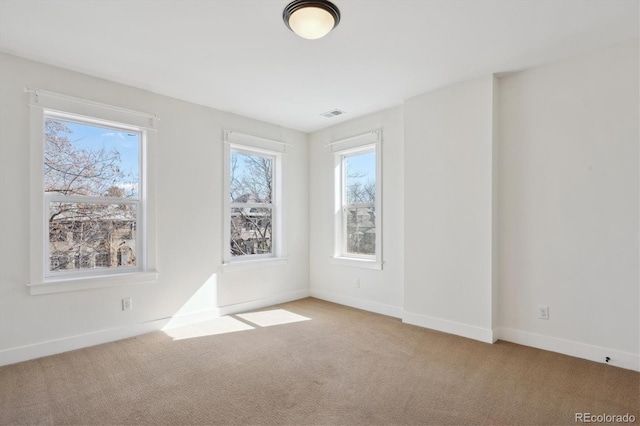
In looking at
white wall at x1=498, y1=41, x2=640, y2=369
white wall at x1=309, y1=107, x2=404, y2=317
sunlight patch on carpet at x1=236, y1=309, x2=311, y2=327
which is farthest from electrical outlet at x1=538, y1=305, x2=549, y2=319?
sunlight patch on carpet at x1=236, y1=309, x2=311, y2=327

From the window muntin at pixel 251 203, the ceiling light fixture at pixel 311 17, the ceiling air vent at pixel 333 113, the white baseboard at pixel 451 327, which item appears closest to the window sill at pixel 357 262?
the white baseboard at pixel 451 327

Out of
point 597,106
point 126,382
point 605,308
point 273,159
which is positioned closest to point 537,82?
point 597,106

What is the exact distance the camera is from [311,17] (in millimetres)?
→ 2295

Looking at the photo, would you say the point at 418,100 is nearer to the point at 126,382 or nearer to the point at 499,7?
the point at 499,7

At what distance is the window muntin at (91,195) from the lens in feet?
10.7

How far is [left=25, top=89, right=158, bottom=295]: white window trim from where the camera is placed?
3053 mm

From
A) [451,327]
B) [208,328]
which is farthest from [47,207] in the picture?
[451,327]

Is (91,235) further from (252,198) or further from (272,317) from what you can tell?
(272,317)

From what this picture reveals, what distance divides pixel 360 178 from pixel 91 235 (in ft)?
11.1

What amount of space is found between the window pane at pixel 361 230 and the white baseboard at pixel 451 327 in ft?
3.56

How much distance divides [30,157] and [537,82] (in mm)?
4780

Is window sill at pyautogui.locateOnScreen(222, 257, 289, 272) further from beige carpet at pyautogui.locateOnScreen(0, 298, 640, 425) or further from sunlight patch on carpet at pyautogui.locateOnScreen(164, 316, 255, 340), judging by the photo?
beige carpet at pyautogui.locateOnScreen(0, 298, 640, 425)

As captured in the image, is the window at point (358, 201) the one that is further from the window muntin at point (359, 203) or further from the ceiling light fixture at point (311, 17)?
the ceiling light fixture at point (311, 17)

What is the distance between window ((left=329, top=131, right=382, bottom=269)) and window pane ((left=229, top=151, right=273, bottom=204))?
1.05m
